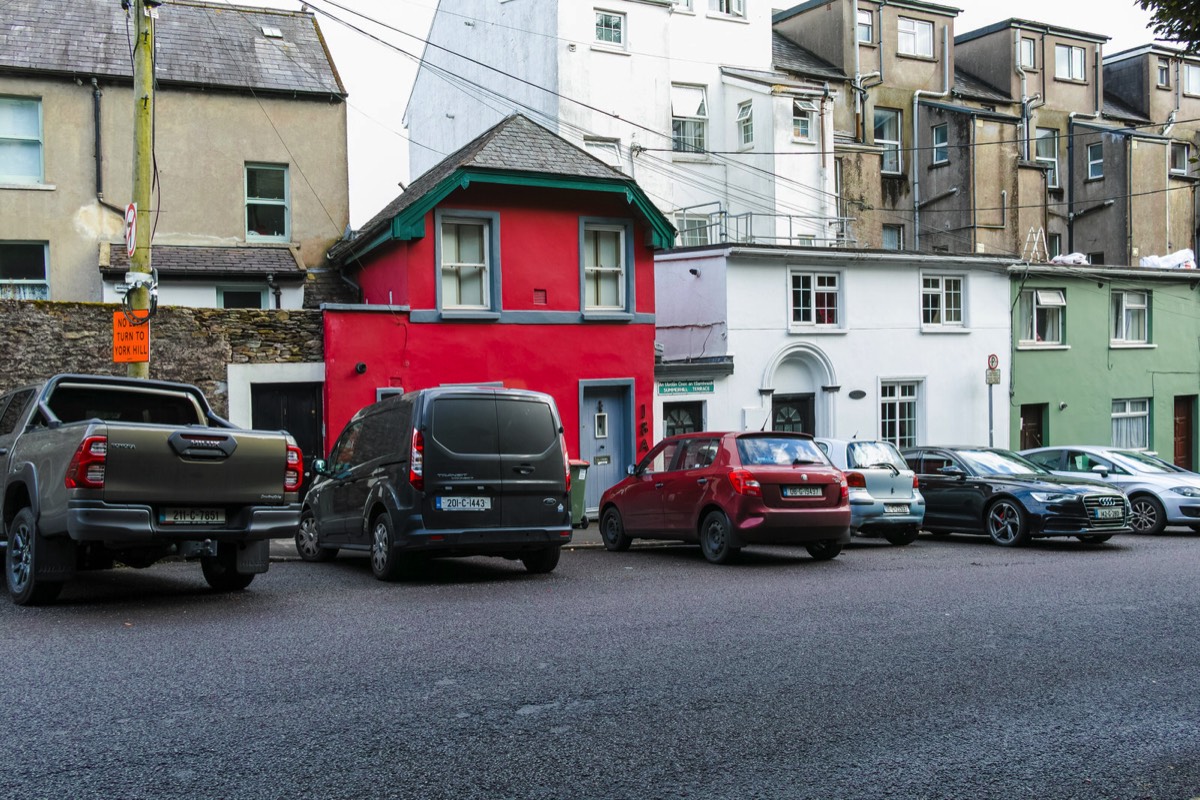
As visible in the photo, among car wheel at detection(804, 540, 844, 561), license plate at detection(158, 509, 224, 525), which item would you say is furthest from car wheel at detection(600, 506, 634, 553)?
license plate at detection(158, 509, 224, 525)

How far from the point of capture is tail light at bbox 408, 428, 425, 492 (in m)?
11.5

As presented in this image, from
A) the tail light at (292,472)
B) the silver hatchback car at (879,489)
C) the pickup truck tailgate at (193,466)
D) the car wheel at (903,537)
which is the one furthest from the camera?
the car wheel at (903,537)

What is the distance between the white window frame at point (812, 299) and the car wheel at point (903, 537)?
29.5ft

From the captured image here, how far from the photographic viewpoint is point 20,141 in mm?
21844

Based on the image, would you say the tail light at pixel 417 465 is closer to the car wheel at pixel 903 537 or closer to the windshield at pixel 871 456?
the windshield at pixel 871 456

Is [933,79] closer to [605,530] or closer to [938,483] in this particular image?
[938,483]

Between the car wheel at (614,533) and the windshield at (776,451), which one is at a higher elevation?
the windshield at (776,451)

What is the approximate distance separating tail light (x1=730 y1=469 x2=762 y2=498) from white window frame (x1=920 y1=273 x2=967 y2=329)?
1634cm

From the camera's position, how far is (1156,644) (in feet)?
26.5

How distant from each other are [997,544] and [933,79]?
99.1 feet

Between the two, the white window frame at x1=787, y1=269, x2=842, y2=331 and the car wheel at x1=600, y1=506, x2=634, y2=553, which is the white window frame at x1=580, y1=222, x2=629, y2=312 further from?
the car wheel at x1=600, y1=506, x2=634, y2=553

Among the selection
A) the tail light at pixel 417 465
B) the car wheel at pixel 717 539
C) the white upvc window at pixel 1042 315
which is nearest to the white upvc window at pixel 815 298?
the white upvc window at pixel 1042 315

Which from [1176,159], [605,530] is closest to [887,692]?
[605,530]

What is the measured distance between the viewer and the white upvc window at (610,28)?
116 ft
